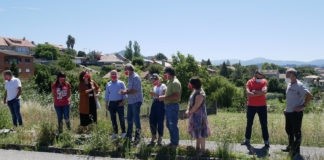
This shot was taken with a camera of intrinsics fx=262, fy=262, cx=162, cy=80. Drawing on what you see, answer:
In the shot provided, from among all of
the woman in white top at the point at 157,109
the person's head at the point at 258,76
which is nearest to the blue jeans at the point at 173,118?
the woman in white top at the point at 157,109

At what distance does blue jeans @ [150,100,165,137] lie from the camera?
251 inches

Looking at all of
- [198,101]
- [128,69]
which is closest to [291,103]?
[198,101]

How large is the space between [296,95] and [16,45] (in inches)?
4354

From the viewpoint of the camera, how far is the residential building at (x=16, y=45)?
95.1 m

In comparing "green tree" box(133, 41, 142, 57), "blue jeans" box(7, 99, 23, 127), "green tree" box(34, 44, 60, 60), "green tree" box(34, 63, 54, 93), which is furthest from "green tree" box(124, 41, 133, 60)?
"blue jeans" box(7, 99, 23, 127)

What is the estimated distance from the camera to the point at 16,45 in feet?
324

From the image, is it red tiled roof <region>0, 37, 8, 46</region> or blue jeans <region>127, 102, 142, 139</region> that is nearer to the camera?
blue jeans <region>127, 102, 142, 139</region>

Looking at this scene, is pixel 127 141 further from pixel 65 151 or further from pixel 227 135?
pixel 227 135

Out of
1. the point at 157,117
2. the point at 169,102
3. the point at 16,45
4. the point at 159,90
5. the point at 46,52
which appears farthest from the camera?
the point at 16,45

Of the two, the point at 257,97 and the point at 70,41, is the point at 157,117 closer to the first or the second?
the point at 257,97

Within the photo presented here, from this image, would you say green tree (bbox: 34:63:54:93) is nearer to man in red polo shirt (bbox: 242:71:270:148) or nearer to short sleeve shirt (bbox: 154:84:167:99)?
short sleeve shirt (bbox: 154:84:167:99)

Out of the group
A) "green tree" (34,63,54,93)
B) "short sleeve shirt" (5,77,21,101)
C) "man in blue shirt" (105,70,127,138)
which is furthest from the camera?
"green tree" (34,63,54,93)

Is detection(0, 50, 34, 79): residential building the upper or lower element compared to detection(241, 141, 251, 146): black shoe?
upper

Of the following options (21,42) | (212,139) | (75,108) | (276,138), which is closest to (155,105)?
(212,139)
